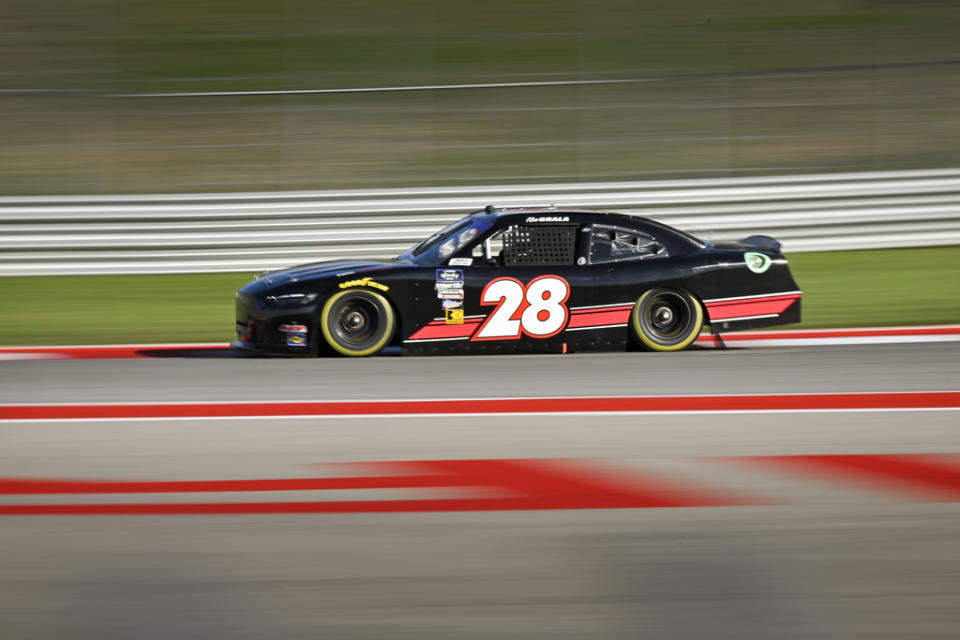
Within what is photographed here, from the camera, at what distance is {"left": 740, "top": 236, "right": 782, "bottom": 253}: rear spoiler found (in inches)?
347

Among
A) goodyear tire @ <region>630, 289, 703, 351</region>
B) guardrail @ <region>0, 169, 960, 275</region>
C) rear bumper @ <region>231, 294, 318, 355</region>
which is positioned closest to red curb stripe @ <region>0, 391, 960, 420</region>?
rear bumper @ <region>231, 294, 318, 355</region>

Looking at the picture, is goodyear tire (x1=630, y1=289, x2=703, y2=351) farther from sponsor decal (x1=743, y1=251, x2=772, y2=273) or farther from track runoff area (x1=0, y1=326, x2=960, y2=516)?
track runoff area (x1=0, y1=326, x2=960, y2=516)

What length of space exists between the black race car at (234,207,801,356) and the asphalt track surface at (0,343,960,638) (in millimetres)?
1230

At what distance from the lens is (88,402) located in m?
6.71

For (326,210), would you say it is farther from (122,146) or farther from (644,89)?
(644,89)

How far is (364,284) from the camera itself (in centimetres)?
809

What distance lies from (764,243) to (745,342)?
0.96 meters

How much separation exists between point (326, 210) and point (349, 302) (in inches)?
187

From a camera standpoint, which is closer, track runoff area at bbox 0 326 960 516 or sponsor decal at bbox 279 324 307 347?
track runoff area at bbox 0 326 960 516

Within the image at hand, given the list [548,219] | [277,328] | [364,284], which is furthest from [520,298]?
[277,328]

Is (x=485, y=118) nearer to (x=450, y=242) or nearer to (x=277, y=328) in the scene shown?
(x=450, y=242)

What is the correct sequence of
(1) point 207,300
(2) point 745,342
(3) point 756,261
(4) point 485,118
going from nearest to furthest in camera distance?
(3) point 756,261
(2) point 745,342
(1) point 207,300
(4) point 485,118

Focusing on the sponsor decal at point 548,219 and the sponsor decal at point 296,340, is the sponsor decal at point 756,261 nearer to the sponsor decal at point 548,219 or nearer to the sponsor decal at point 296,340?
the sponsor decal at point 548,219

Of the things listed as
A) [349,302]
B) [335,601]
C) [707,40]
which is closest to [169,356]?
[349,302]
